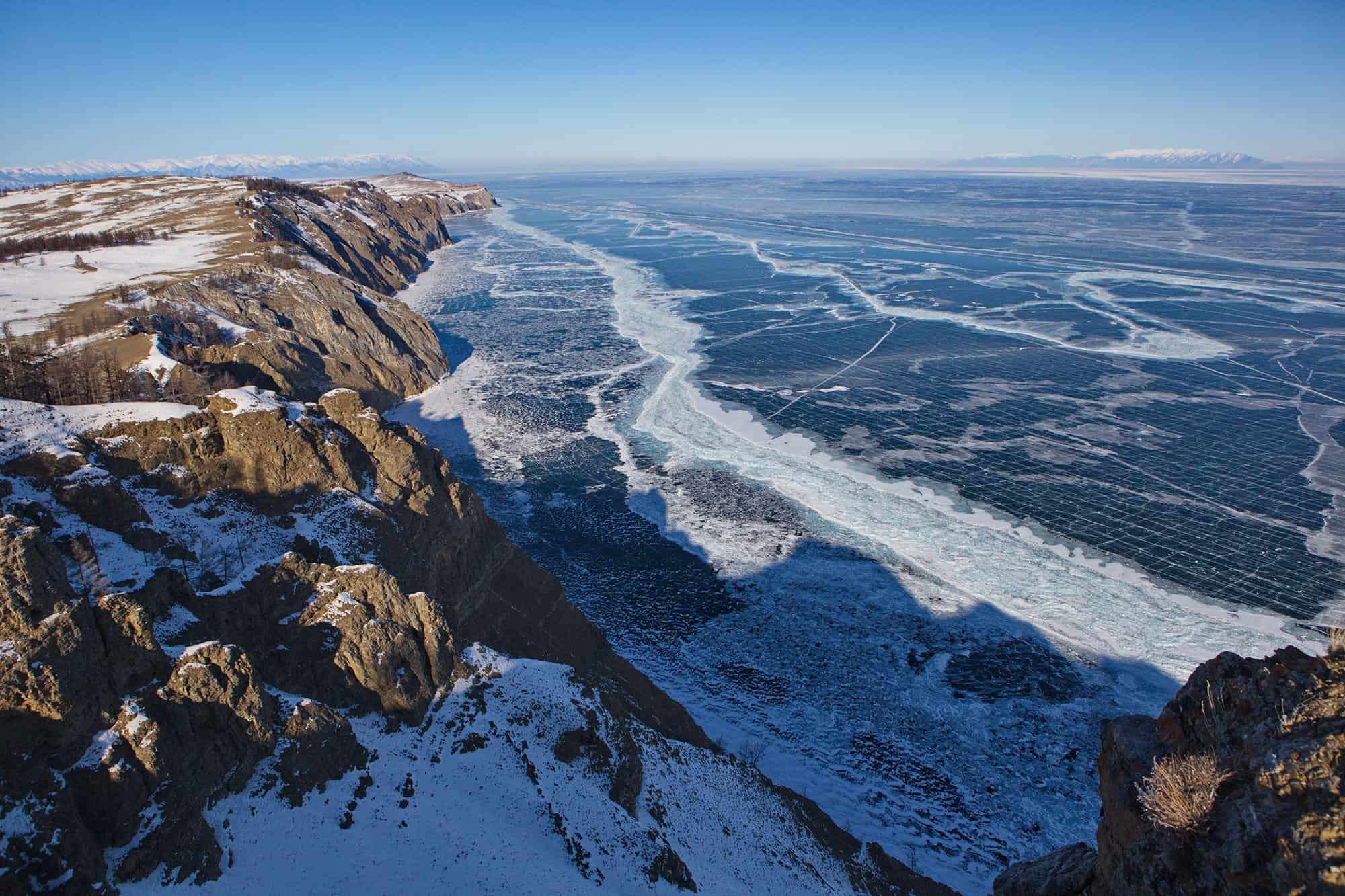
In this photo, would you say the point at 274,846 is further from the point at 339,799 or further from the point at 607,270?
the point at 607,270

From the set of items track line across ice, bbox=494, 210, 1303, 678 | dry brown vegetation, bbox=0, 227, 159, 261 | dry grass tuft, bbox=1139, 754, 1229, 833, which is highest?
dry brown vegetation, bbox=0, 227, 159, 261

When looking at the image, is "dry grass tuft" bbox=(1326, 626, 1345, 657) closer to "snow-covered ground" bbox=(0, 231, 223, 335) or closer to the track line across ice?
the track line across ice

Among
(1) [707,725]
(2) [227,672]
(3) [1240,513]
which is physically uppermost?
(2) [227,672]

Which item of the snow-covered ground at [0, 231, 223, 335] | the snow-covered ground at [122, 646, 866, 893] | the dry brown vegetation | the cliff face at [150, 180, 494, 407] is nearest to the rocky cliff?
the snow-covered ground at [122, 646, 866, 893]

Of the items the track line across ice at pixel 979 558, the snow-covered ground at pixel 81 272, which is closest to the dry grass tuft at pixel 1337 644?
the track line across ice at pixel 979 558

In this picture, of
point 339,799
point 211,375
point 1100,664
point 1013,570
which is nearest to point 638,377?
point 211,375

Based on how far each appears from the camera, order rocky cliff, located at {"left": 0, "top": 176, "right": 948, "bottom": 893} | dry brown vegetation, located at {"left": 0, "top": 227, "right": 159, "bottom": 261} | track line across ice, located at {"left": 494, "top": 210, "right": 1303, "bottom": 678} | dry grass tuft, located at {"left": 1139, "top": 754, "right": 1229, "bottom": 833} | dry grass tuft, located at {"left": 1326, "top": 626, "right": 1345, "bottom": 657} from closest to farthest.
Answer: dry grass tuft, located at {"left": 1139, "top": 754, "right": 1229, "bottom": 833}, dry grass tuft, located at {"left": 1326, "top": 626, "right": 1345, "bottom": 657}, rocky cliff, located at {"left": 0, "top": 176, "right": 948, "bottom": 893}, track line across ice, located at {"left": 494, "top": 210, "right": 1303, "bottom": 678}, dry brown vegetation, located at {"left": 0, "top": 227, "right": 159, "bottom": 261}
